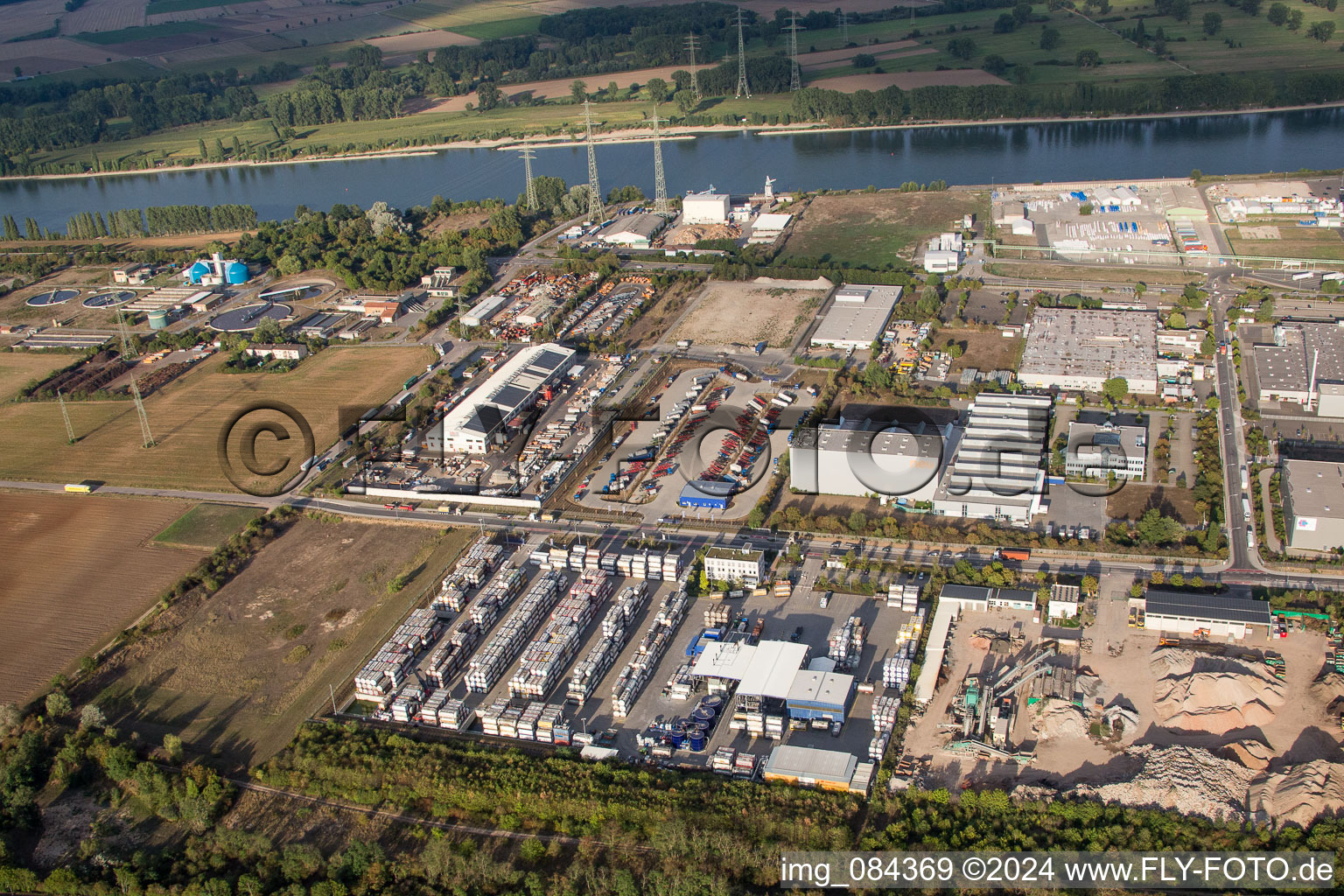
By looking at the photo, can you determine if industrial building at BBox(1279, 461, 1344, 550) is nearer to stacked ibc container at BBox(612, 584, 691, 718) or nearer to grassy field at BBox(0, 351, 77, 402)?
stacked ibc container at BBox(612, 584, 691, 718)

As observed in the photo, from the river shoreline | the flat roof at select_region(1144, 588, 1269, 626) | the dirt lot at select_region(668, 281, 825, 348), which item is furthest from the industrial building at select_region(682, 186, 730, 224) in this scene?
the flat roof at select_region(1144, 588, 1269, 626)

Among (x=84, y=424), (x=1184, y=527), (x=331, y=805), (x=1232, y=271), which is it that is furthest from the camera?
(x=1232, y=271)

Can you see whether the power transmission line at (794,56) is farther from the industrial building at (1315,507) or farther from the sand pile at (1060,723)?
the sand pile at (1060,723)

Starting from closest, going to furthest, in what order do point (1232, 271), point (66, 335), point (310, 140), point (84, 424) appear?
1. point (84, 424)
2. point (1232, 271)
3. point (66, 335)
4. point (310, 140)

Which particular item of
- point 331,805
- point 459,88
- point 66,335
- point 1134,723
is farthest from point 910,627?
point 459,88

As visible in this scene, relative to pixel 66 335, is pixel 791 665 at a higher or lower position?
lower

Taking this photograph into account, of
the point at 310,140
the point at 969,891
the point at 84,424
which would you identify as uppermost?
the point at 310,140

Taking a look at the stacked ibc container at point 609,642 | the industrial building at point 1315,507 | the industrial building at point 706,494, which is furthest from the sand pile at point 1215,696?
the industrial building at point 706,494

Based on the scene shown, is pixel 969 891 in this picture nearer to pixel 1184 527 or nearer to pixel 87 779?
pixel 1184 527
